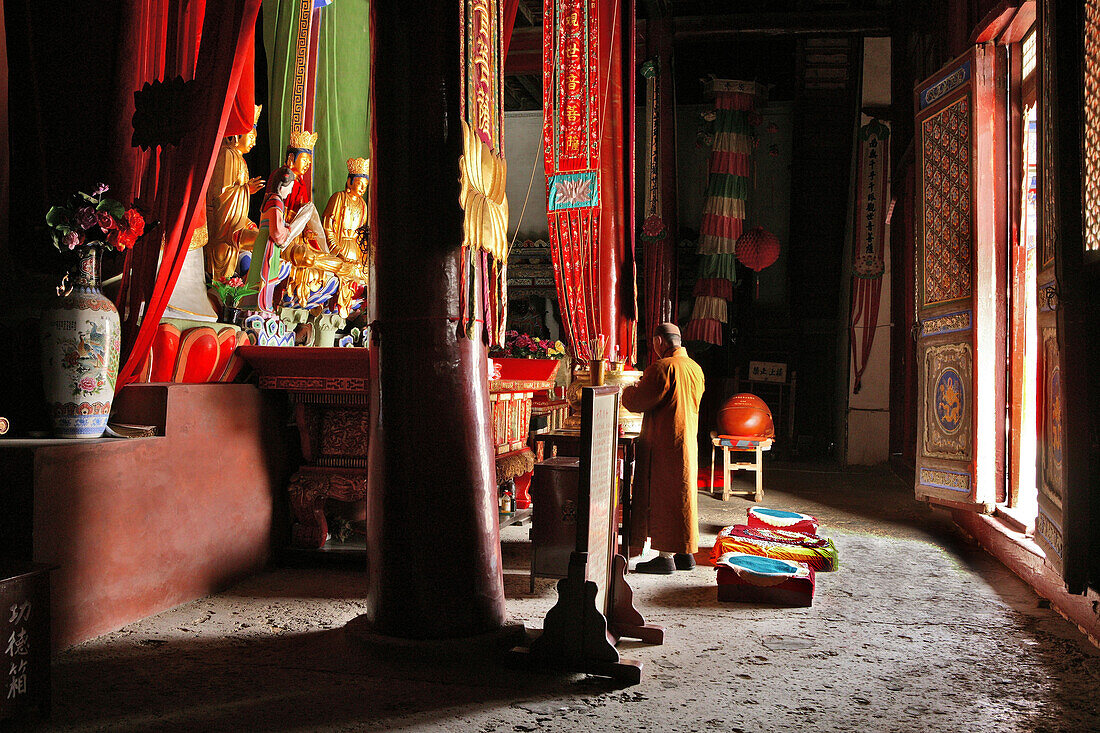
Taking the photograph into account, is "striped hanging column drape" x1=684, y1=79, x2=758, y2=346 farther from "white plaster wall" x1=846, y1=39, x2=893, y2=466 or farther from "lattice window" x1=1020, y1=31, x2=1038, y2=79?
"lattice window" x1=1020, y1=31, x2=1038, y2=79

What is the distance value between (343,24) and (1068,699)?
601 cm

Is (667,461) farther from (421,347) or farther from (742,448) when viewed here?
(742,448)

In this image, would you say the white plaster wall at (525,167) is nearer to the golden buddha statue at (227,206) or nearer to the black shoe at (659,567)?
the golden buddha statue at (227,206)

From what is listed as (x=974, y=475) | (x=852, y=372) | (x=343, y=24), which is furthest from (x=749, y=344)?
(x=343, y=24)

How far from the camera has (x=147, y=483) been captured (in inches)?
125

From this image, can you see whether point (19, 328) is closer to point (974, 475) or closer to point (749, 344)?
point (974, 475)

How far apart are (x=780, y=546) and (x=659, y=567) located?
0.70 meters

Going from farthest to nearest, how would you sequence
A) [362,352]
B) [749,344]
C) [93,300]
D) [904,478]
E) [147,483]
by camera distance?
1. [749,344]
2. [904,478]
3. [362,352]
4. [147,483]
5. [93,300]

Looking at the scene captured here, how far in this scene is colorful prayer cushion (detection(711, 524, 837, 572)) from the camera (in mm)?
4141

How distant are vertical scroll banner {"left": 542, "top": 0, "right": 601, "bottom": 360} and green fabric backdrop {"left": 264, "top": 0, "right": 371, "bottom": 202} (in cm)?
130

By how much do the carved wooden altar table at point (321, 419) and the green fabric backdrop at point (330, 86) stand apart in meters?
1.68

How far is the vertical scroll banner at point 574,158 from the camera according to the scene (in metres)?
4.76

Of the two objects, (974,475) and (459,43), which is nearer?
(459,43)

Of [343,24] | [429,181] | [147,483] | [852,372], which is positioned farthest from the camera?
[852,372]
